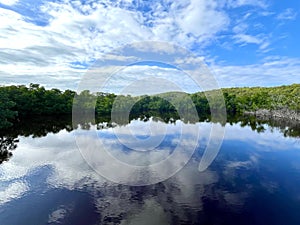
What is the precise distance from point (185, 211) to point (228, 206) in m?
2.08

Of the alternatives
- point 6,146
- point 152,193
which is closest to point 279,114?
point 152,193

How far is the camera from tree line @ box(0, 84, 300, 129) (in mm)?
45031

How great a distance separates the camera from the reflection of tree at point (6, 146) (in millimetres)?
18405

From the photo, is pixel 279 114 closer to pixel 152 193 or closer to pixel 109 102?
pixel 109 102

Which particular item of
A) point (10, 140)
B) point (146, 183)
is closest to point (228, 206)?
→ point (146, 183)

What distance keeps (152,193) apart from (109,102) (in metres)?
56.9

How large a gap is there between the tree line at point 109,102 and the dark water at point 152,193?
14.3 m

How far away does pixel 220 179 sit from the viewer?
14.1 meters

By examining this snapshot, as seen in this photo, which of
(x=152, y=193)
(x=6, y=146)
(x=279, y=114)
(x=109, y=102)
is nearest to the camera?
(x=152, y=193)

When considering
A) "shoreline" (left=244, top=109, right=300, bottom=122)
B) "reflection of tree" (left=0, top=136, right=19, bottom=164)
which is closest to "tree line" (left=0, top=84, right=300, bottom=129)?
"shoreline" (left=244, top=109, right=300, bottom=122)

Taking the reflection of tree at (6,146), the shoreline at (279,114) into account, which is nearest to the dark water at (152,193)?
the reflection of tree at (6,146)

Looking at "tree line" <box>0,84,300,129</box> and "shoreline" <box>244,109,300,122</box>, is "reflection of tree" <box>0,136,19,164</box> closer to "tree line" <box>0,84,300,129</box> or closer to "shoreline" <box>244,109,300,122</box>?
"tree line" <box>0,84,300,129</box>

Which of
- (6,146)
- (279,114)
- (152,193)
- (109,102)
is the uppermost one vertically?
(109,102)

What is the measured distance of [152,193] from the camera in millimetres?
12109
